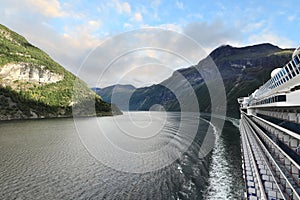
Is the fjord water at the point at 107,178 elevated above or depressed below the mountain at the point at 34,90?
below

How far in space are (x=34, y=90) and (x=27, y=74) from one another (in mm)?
15716

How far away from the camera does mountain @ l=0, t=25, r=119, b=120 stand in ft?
379

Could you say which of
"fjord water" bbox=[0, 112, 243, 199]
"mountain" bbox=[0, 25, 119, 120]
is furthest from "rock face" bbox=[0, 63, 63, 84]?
"fjord water" bbox=[0, 112, 243, 199]

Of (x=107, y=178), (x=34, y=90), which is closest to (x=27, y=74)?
(x=34, y=90)

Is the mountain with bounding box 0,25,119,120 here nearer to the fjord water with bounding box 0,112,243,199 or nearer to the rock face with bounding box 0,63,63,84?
the rock face with bounding box 0,63,63,84

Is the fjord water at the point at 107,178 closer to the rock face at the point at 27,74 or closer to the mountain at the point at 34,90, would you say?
the mountain at the point at 34,90

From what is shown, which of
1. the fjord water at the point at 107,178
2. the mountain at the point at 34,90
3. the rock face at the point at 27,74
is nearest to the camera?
the fjord water at the point at 107,178

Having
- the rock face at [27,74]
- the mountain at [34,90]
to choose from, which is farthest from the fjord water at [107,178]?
the rock face at [27,74]

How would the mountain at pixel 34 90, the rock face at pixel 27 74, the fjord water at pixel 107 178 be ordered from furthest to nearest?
the rock face at pixel 27 74, the mountain at pixel 34 90, the fjord water at pixel 107 178

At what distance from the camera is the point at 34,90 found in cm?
13750

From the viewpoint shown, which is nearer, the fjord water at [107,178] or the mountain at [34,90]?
the fjord water at [107,178]

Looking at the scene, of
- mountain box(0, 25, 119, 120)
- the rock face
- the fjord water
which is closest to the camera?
the fjord water

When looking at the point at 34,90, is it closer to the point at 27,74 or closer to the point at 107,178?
the point at 27,74

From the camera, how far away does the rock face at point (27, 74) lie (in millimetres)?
130137
